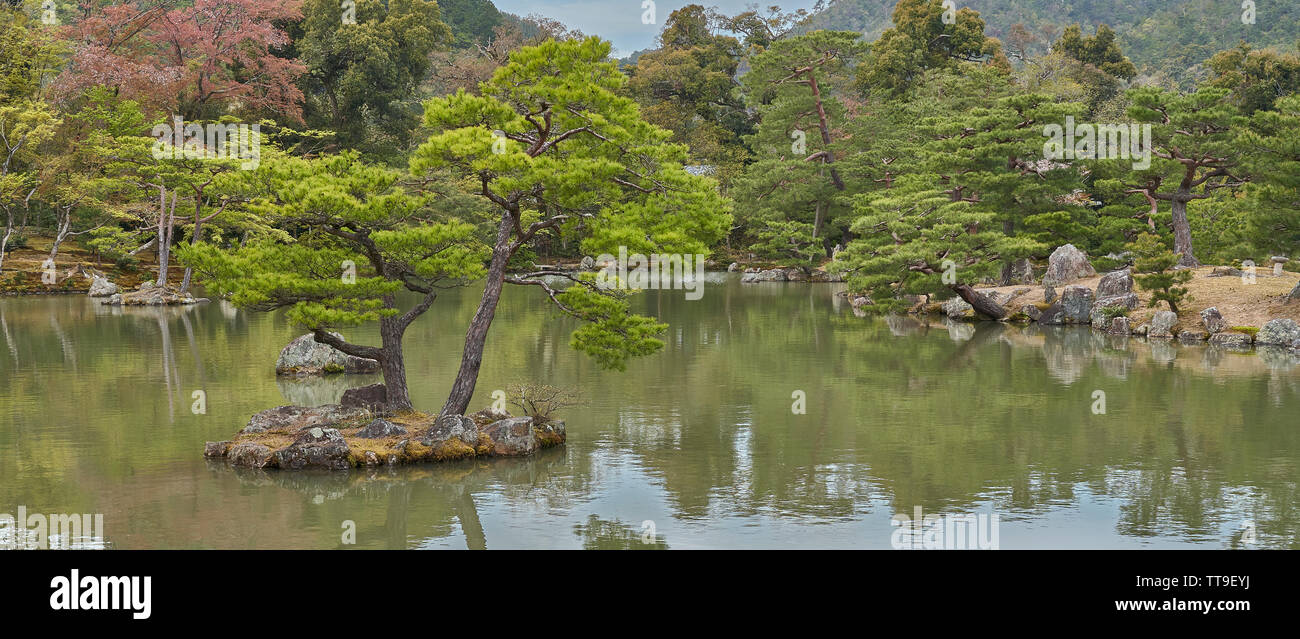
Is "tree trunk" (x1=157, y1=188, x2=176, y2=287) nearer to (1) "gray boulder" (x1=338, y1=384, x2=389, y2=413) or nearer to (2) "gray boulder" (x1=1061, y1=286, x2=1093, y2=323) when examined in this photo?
(1) "gray boulder" (x1=338, y1=384, x2=389, y2=413)

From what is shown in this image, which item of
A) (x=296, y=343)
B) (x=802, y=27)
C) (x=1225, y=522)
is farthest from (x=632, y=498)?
(x=802, y=27)

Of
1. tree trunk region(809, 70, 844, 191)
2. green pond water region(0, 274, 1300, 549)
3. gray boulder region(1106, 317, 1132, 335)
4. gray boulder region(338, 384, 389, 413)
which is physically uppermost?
tree trunk region(809, 70, 844, 191)

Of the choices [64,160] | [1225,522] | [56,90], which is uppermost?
[56,90]

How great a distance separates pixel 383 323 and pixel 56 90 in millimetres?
33552

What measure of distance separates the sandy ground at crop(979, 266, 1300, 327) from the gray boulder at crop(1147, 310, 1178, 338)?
1.52 feet

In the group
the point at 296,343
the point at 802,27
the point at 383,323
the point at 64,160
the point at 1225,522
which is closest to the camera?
the point at 1225,522

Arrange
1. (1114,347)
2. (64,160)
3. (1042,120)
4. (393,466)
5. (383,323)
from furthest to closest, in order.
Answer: (64,160), (1042,120), (1114,347), (383,323), (393,466)

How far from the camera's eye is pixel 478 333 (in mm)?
14062

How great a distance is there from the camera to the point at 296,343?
21234 millimetres

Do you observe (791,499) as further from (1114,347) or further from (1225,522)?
(1114,347)

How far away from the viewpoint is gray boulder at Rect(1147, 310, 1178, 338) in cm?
2633

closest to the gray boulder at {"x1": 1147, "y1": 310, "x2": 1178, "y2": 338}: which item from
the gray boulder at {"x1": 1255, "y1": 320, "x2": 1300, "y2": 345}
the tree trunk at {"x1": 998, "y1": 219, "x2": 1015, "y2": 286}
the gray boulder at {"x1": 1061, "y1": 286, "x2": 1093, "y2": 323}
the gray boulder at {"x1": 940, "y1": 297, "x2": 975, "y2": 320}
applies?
the gray boulder at {"x1": 1255, "y1": 320, "x2": 1300, "y2": 345}

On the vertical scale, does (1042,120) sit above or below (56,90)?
below

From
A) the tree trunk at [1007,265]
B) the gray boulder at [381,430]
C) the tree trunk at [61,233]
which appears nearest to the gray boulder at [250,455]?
the gray boulder at [381,430]
